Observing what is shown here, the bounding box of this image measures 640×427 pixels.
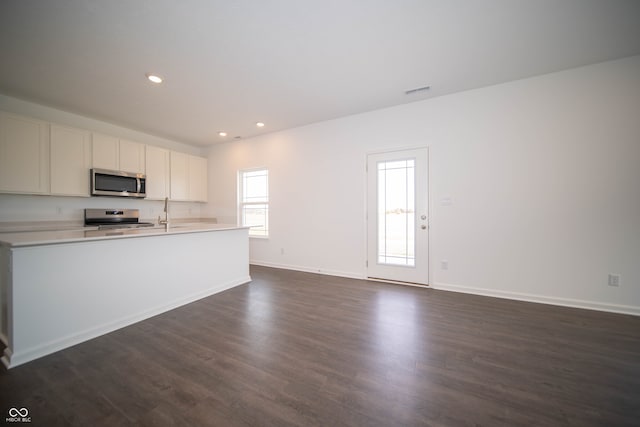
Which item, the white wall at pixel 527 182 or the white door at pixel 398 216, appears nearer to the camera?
the white wall at pixel 527 182

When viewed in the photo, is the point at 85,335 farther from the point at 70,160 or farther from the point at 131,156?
the point at 131,156

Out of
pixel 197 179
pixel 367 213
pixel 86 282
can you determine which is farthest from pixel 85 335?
pixel 197 179

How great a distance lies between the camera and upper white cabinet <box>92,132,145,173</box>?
3.86m

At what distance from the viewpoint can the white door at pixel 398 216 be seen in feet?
11.4

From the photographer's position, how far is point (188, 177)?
17.3 feet

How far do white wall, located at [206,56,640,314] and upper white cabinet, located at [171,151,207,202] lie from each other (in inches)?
136

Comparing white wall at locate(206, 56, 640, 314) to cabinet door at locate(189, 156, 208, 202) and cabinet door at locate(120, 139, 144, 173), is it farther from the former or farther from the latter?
cabinet door at locate(120, 139, 144, 173)

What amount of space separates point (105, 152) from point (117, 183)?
53 centimetres

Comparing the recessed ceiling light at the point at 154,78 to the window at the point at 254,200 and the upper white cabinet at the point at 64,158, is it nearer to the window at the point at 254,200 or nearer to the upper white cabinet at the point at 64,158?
the upper white cabinet at the point at 64,158

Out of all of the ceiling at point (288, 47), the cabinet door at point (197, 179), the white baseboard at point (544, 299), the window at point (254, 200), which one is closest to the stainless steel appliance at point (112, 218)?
the cabinet door at point (197, 179)

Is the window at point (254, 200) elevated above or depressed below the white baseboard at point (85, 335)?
above

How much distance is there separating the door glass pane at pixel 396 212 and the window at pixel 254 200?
243 cm

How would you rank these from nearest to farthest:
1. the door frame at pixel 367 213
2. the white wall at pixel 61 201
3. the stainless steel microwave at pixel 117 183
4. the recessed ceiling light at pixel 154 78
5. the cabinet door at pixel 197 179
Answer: the recessed ceiling light at pixel 154 78 < the white wall at pixel 61 201 < the door frame at pixel 367 213 < the stainless steel microwave at pixel 117 183 < the cabinet door at pixel 197 179

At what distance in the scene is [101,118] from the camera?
401 cm
